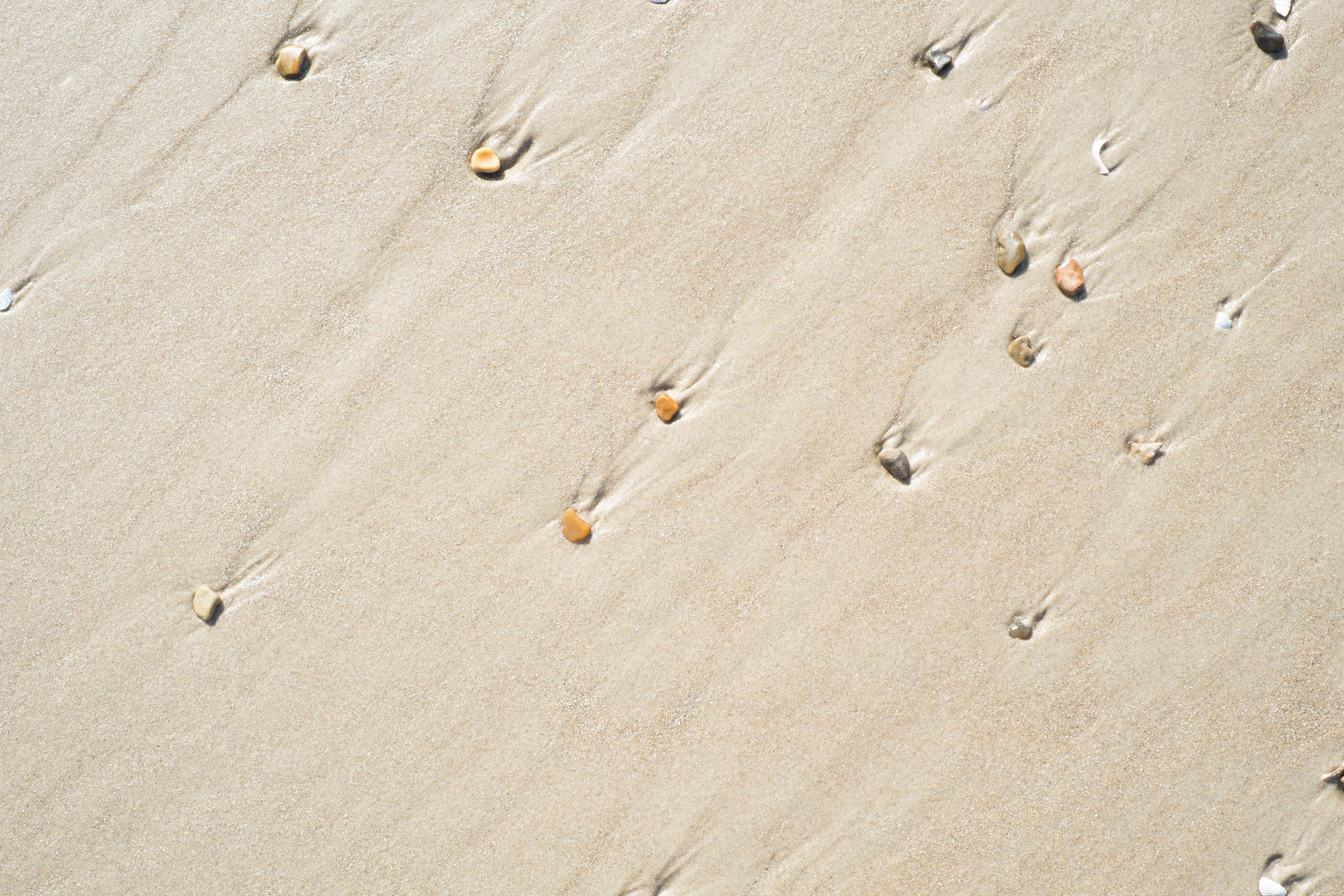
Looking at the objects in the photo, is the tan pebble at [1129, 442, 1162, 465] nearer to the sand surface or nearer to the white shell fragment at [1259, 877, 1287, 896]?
the sand surface

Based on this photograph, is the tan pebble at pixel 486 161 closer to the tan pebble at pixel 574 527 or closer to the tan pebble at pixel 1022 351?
the tan pebble at pixel 574 527

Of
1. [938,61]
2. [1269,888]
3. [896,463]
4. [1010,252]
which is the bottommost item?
[1269,888]

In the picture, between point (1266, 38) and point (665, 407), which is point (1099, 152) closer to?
point (1266, 38)

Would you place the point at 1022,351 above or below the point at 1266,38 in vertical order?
below

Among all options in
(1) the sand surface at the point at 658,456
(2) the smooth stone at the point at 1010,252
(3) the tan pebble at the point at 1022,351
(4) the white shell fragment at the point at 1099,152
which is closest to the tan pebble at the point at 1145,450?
(1) the sand surface at the point at 658,456

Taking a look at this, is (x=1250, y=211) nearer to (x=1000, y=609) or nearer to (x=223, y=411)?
(x=1000, y=609)

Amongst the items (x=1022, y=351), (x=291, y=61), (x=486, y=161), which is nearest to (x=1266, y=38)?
(x=1022, y=351)
